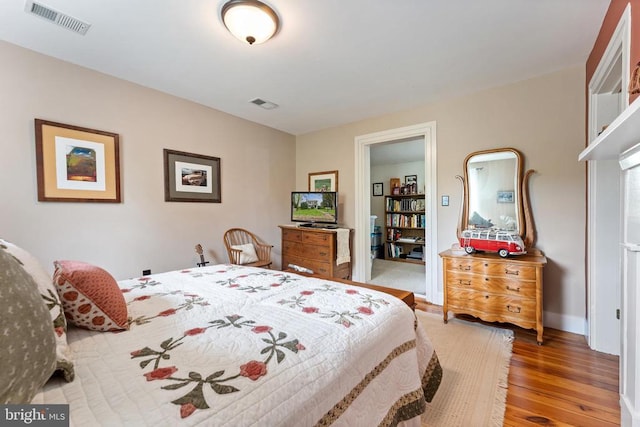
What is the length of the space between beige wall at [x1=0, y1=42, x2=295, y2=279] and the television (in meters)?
0.49

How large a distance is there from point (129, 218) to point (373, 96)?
2925 mm

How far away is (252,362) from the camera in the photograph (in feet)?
2.66

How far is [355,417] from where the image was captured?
0.89 meters

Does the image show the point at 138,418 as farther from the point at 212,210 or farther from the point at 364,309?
the point at 212,210

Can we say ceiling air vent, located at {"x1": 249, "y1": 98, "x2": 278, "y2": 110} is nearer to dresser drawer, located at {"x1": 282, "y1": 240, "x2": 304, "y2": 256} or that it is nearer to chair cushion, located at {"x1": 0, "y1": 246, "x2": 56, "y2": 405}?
dresser drawer, located at {"x1": 282, "y1": 240, "x2": 304, "y2": 256}

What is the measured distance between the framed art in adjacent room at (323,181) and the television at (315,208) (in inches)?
13.0

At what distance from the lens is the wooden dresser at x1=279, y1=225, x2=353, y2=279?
360cm

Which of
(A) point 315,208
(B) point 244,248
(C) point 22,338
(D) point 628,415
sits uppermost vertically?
(A) point 315,208

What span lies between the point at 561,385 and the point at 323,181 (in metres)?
3.38

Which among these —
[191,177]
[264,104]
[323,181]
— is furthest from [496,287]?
[191,177]

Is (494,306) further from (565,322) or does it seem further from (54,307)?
(54,307)

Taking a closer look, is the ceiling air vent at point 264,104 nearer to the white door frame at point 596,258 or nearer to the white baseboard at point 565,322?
the white door frame at point 596,258

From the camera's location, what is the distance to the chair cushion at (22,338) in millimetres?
526

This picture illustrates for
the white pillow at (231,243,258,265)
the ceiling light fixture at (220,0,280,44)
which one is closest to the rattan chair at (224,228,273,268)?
the white pillow at (231,243,258,265)
